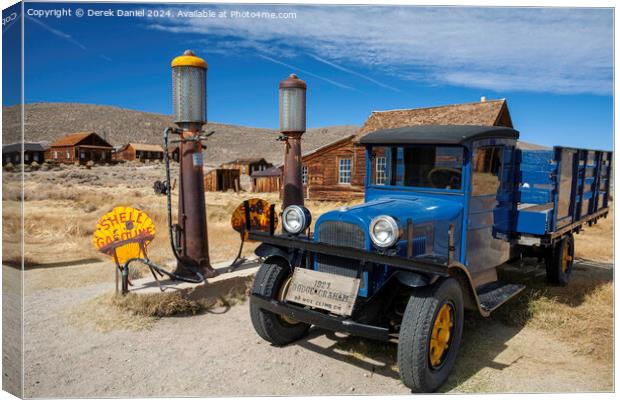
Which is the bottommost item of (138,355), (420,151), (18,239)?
(138,355)

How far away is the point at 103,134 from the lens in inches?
2037

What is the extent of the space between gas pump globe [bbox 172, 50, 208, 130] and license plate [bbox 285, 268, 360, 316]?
2552 mm

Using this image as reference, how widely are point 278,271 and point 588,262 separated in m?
6.37

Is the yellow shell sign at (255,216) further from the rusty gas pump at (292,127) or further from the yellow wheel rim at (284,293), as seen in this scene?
the yellow wheel rim at (284,293)

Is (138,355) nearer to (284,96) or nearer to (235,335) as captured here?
(235,335)

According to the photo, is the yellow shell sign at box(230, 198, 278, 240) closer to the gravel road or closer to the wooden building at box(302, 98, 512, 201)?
the gravel road

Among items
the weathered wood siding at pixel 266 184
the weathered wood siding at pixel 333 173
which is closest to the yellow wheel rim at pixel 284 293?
the weathered wood siding at pixel 333 173

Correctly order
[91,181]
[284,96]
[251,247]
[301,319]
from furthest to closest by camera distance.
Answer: [91,181] < [251,247] < [284,96] < [301,319]

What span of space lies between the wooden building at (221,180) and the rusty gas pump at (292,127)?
20.9m

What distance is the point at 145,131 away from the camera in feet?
193

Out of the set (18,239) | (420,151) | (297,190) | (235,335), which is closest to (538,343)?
(420,151)

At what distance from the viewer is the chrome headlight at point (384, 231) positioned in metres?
3.60

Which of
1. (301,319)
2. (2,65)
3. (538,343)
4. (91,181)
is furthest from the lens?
(91,181)

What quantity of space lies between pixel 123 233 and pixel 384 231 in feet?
10.4
